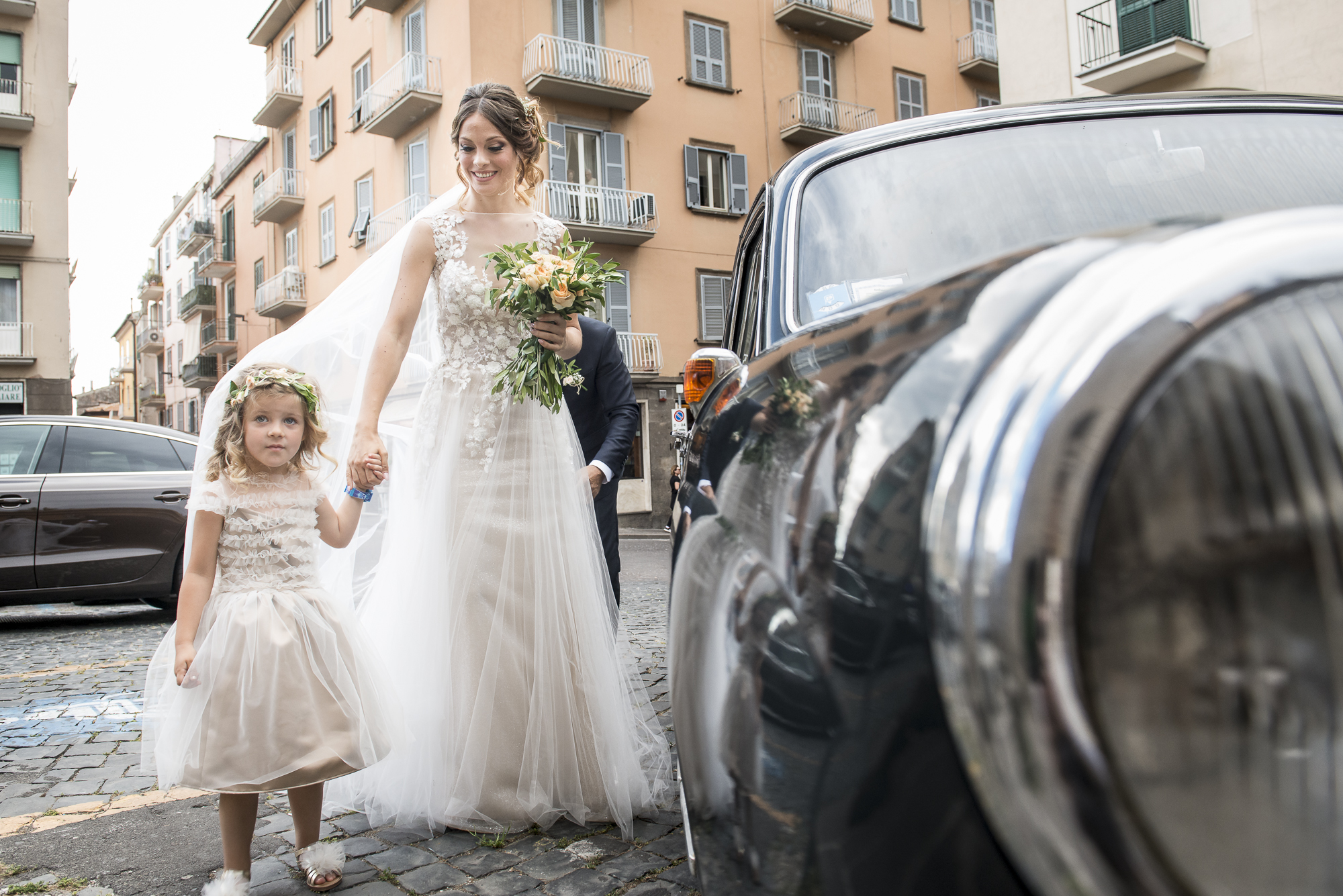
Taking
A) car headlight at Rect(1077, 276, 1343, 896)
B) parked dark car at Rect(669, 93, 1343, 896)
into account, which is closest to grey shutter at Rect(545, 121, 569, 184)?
parked dark car at Rect(669, 93, 1343, 896)

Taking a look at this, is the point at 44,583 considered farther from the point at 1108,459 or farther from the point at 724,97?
the point at 724,97

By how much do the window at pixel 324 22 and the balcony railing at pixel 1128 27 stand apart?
19.4 metres

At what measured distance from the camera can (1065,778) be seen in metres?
0.59

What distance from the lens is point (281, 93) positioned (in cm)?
2736

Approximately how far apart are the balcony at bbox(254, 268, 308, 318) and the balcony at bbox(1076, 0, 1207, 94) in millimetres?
21350

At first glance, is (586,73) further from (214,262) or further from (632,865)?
(214,262)

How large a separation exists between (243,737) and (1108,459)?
6.84 feet

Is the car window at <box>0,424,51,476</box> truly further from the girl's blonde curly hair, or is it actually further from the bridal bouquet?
the bridal bouquet

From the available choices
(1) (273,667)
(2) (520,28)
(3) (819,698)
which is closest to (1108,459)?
(3) (819,698)

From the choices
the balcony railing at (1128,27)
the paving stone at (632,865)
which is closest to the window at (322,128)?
the balcony railing at (1128,27)

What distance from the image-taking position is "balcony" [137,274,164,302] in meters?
55.1

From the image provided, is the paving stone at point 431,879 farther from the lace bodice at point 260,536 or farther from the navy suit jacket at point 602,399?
the navy suit jacket at point 602,399

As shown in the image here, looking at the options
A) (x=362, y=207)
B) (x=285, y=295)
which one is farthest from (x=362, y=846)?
(x=285, y=295)

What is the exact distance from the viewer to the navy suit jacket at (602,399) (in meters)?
3.19
